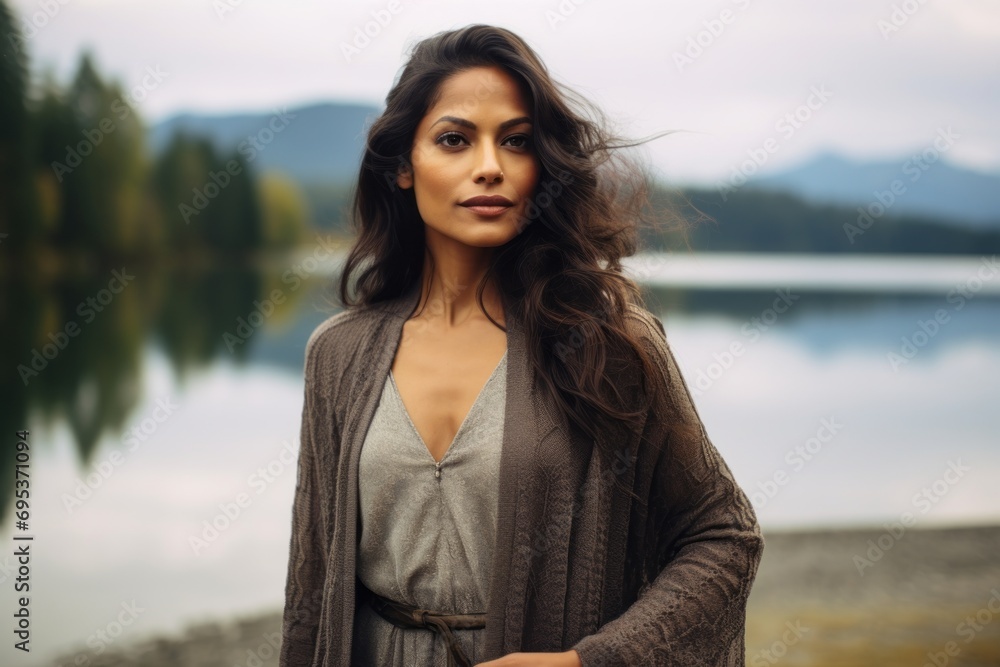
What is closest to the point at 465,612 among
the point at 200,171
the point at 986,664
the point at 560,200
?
the point at 560,200

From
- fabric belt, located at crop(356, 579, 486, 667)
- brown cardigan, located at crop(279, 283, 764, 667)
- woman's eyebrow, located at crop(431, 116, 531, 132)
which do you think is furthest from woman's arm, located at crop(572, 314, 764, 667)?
woman's eyebrow, located at crop(431, 116, 531, 132)

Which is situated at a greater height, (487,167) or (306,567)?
(487,167)

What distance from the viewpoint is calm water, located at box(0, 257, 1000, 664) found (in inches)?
330

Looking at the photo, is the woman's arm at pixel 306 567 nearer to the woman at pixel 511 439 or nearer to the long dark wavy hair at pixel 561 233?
the woman at pixel 511 439

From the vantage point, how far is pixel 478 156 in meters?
1.95

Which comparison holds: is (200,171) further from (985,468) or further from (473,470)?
(473,470)

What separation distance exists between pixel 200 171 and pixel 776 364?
32661mm

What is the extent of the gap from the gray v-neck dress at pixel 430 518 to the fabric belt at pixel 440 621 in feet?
0.04

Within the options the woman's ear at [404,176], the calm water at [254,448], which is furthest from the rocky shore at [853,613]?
the woman's ear at [404,176]

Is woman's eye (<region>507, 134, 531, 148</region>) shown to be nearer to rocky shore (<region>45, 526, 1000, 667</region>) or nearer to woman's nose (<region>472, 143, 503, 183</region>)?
woman's nose (<region>472, 143, 503, 183</region>)

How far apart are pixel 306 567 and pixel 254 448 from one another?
12.4 meters

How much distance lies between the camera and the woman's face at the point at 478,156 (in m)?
1.96

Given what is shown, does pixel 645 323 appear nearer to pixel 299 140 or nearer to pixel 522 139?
pixel 522 139

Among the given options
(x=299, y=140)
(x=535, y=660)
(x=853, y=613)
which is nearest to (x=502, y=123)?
(x=535, y=660)
